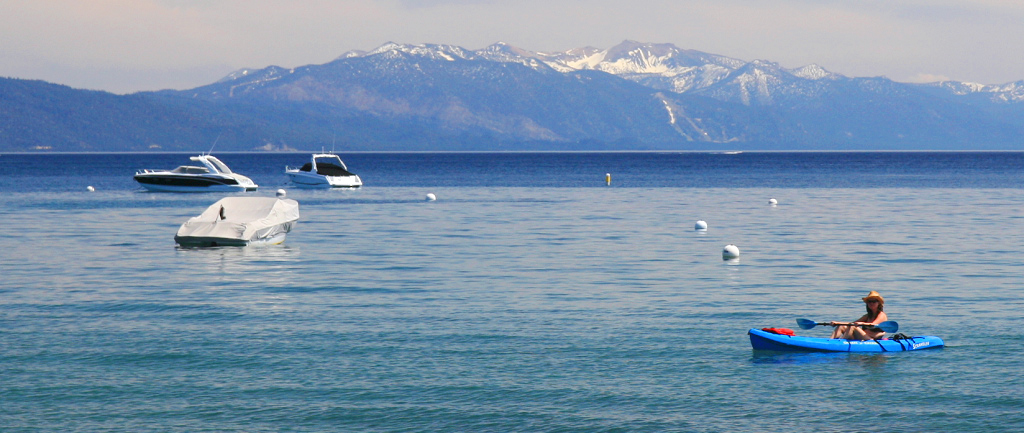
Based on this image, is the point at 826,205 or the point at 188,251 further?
the point at 826,205

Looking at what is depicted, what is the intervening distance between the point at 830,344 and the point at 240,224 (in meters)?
28.9

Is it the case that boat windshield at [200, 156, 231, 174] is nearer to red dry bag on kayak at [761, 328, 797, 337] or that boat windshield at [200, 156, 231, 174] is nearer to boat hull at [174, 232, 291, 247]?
boat hull at [174, 232, 291, 247]

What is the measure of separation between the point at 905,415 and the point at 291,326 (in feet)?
45.2

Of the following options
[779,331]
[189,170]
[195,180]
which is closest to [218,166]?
[189,170]

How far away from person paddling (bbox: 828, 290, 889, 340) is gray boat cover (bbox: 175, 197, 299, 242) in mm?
27846

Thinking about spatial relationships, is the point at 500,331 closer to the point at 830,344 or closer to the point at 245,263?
the point at 830,344

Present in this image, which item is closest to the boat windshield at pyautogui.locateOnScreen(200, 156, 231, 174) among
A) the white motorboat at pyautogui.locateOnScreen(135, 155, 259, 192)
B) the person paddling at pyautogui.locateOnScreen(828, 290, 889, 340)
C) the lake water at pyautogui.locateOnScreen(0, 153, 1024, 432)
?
the white motorboat at pyautogui.locateOnScreen(135, 155, 259, 192)

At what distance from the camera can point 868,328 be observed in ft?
76.4

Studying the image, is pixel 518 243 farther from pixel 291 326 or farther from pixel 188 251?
pixel 291 326

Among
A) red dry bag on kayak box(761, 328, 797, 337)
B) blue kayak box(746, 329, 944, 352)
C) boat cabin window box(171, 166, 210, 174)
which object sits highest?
boat cabin window box(171, 166, 210, 174)

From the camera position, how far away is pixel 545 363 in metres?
21.6

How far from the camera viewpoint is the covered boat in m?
44.9

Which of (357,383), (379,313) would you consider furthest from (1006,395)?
(379,313)

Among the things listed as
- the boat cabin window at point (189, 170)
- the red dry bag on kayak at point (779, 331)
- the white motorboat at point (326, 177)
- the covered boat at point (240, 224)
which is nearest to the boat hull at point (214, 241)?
the covered boat at point (240, 224)
